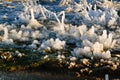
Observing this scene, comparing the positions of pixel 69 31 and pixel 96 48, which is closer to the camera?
pixel 96 48

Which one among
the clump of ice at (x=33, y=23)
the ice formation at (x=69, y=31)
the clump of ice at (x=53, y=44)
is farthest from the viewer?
the clump of ice at (x=33, y=23)

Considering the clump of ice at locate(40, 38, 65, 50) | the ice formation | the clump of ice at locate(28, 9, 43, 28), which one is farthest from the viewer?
the clump of ice at locate(28, 9, 43, 28)

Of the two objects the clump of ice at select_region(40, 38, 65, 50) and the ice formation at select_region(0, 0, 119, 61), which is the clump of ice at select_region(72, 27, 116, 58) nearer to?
the ice formation at select_region(0, 0, 119, 61)

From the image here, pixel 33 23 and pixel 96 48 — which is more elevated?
pixel 96 48

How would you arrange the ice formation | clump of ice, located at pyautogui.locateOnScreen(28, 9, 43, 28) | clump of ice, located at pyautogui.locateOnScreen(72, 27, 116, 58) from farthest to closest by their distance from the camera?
clump of ice, located at pyautogui.locateOnScreen(28, 9, 43, 28), the ice formation, clump of ice, located at pyautogui.locateOnScreen(72, 27, 116, 58)

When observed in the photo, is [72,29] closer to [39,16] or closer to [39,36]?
[39,36]

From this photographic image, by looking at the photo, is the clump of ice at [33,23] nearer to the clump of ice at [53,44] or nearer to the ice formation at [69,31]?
the ice formation at [69,31]

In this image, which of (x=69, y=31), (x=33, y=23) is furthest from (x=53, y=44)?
(x=33, y=23)

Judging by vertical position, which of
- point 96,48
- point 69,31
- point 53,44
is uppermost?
point 96,48

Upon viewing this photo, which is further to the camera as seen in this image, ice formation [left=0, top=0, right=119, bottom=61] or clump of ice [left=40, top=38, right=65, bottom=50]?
clump of ice [left=40, top=38, right=65, bottom=50]

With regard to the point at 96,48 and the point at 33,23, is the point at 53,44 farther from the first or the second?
the point at 33,23

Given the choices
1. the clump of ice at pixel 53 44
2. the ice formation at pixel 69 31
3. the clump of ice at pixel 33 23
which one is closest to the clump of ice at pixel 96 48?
the ice formation at pixel 69 31

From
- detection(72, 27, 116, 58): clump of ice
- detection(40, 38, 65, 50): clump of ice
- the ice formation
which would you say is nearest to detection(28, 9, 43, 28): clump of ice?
the ice formation
